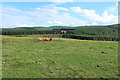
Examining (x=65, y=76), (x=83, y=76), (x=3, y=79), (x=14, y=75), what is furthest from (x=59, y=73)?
(x=3, y=79)

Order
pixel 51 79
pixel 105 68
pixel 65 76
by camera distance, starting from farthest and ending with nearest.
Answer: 1. pixel 105 68
2. pixel 65 76
3. pixel 51 79

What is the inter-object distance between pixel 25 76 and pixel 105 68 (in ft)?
13.3

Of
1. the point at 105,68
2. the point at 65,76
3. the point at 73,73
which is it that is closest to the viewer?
the point at 65,76

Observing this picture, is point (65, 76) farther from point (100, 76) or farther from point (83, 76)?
point (100, 76)

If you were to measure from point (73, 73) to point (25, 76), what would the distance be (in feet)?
6.98

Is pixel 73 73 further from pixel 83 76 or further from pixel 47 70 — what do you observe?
pixel 47 70

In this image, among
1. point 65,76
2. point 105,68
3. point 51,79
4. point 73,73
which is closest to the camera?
point 51,79

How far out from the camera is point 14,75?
609cm

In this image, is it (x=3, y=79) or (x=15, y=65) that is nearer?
(x=3, y=79)

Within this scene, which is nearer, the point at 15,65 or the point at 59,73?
the point at 59,73

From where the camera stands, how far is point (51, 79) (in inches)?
223

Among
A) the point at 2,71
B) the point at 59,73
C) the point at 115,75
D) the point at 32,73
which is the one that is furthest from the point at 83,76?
the point at 2,71

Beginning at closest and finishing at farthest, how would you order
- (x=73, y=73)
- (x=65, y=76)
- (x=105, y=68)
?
(x=65, y=76)
(x=73, y=73)
(x=105, y=68)

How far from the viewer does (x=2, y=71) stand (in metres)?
6.64
